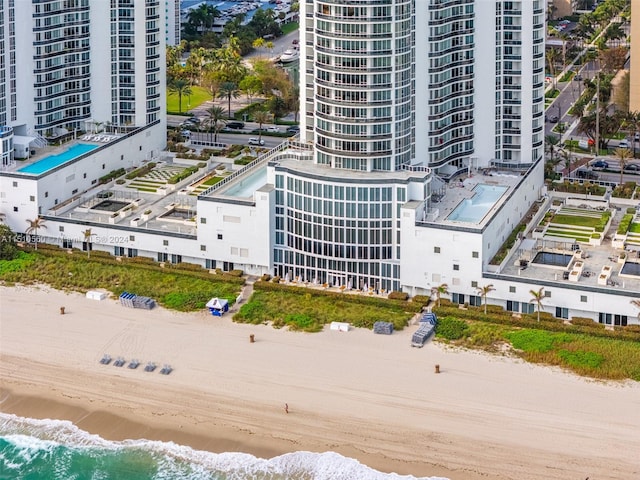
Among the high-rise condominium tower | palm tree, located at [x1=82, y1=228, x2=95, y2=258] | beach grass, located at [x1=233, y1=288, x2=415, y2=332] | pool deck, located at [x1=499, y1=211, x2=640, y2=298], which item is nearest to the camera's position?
beach grass, located at [x1=233, y1=288, x2=415, y2=332]

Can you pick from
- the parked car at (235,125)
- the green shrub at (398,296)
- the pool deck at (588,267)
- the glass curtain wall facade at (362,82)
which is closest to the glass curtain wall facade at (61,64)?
the parked car at (235,125)

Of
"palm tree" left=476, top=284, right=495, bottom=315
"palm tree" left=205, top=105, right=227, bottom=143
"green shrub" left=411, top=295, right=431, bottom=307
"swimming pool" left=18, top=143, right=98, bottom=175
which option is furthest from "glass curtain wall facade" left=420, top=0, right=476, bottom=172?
"swimming pool" left=18, top=143, right=98, bottom=175

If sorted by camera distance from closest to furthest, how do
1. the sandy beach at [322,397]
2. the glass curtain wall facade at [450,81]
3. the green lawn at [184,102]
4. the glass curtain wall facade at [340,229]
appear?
1. the sandy beach at [322,397]
2. the glass curtain wall facade at [340,229]
3. the glass curtain wall facade at [450,81]
4. the green lawn at [184,102]

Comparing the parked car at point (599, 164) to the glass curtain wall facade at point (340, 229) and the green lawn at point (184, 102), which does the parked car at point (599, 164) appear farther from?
the green lawn at point (184, 102)

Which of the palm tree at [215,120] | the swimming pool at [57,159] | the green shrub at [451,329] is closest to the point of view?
the green shrub at [451,329]

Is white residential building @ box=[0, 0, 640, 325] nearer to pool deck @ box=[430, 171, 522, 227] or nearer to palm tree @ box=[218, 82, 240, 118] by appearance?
pool deck @ box=[430, 171, 522, 227]

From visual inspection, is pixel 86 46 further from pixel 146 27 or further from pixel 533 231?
pixel 533 231

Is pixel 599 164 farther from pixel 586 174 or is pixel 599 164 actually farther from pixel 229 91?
pixel 229 91
